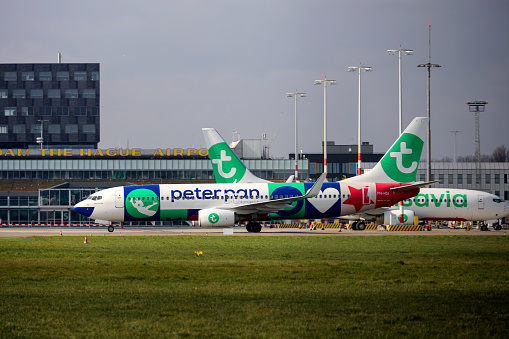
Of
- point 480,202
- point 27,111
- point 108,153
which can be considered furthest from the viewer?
point 27,111

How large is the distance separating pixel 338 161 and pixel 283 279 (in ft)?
458

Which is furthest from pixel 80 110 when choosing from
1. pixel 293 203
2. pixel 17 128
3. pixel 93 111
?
pixel 293 203

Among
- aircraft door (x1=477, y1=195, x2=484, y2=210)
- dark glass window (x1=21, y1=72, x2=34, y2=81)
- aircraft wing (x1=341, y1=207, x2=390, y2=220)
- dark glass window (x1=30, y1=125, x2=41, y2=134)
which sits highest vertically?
dark glass window (x1=21, y1=72, x2=34, y2=81)

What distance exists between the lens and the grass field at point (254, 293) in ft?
57.9

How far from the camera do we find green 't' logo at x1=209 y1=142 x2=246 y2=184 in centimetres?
7200

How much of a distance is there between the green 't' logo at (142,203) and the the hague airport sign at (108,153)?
6098 cm

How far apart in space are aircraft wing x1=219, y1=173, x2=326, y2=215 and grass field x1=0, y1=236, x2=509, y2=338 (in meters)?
20.3

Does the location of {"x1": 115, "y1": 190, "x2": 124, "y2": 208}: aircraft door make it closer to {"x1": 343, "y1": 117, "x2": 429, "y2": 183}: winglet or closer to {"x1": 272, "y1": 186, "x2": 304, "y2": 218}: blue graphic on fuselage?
{"x1": 272, "y1": 186, "x2": 304, "y2": 218}: blue graphic on fuselage

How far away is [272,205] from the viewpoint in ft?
204

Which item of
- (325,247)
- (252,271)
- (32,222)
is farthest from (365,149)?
(252,271)

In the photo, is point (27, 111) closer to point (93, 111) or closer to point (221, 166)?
point (93, 111)

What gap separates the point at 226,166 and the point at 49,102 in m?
92.5

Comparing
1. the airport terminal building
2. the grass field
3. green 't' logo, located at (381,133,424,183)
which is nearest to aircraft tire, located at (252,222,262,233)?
green 't' logo, located at (381,133,424,183)

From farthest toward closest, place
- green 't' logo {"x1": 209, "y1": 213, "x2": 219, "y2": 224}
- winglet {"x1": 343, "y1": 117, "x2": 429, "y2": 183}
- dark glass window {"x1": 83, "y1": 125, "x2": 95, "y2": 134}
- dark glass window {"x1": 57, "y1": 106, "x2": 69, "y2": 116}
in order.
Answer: dark glass window {"x1": 83, "y1": 125, "x2": 95, "y2": 134}, dark glass window {"x1": 57, "y1": 106, "x2": 69, "y2": 116}, winglet {"x1": 343, "y1": 117, "x2": 429, "y2": 183}, green 't' logo {"x1": 209, "y1": 213, "x2": 219, "y2": 224}
